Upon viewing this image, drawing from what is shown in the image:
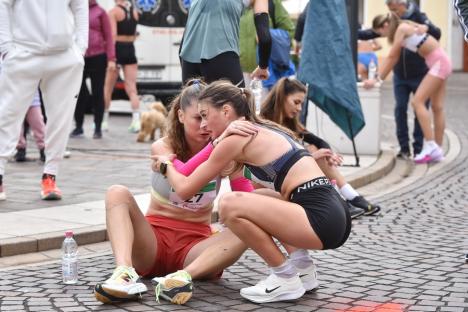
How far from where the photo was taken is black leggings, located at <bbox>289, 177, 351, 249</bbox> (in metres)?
5.03

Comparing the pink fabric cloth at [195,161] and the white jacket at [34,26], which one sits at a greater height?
the white jacket at [34,26]

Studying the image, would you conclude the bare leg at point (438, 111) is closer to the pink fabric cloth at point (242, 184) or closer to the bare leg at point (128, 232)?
the pink fabric cloth at point (242, 184)

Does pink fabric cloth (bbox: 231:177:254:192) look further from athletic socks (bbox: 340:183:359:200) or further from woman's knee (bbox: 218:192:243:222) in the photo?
athletic socks (bbox: 340:183:359:200)

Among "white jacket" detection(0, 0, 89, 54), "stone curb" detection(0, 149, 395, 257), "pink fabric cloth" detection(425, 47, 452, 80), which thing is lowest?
"stone curb" detection(0, 149, 395, 257)

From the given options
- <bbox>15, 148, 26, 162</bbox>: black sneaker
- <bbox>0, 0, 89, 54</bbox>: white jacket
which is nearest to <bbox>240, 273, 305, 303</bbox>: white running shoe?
<bbox>0, 0, 89, 54</bbox>: white jacket

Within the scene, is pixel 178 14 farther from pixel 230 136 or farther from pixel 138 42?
pixel 230 136

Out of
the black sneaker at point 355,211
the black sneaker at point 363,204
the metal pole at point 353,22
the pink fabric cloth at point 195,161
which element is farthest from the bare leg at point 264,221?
the metal pole at point 353,22

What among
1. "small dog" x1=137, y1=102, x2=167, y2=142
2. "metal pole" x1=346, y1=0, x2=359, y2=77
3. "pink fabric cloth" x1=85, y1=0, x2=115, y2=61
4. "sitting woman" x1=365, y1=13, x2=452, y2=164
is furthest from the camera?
"pink fabric cloth" x1=85, y1=0, x2=115, y2=61

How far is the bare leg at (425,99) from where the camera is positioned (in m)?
11.1

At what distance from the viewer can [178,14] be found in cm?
1662

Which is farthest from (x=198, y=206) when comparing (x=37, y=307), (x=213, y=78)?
(x=213, y=78)

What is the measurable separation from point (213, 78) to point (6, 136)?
5.85 feet

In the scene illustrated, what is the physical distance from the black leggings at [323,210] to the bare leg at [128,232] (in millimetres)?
843

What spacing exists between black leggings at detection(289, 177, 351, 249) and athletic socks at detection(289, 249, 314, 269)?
0.27 metres
